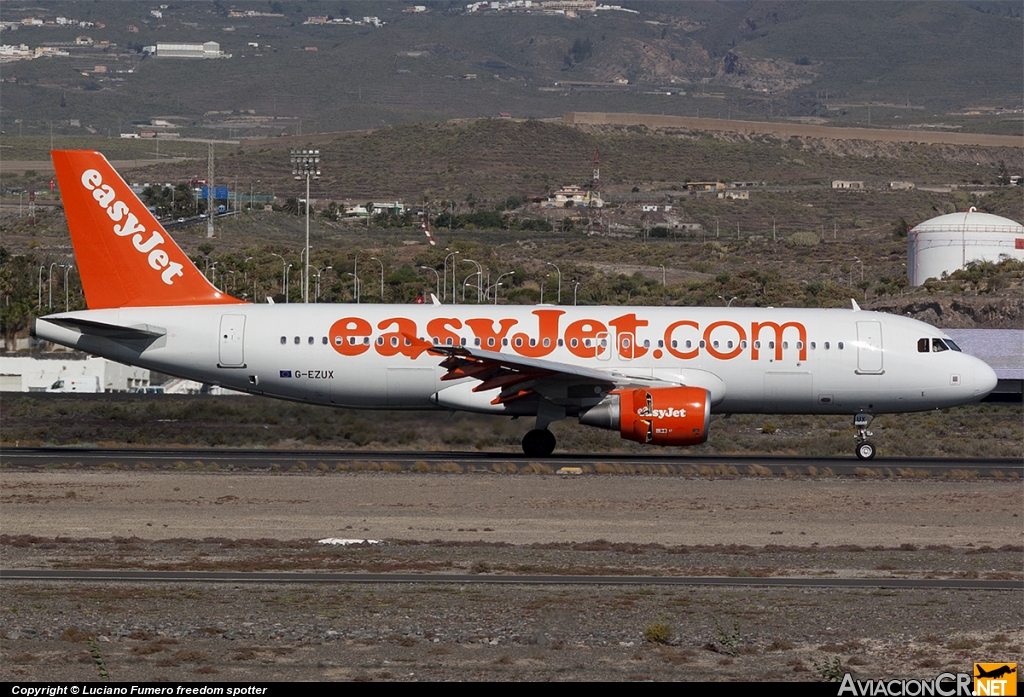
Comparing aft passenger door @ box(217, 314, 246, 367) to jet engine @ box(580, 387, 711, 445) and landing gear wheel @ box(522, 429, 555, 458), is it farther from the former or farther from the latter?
jet engine @ box(580, 387, 711, 445)

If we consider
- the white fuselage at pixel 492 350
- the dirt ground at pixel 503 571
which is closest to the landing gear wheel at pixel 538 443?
the white fuselage at pixel 492 350

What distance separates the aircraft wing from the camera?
30.5 m

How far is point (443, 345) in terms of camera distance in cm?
3161

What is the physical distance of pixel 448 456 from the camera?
33.1 metres

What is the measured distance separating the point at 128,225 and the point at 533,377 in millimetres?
9993

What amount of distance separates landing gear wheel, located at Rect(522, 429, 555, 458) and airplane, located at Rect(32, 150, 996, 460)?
4cm

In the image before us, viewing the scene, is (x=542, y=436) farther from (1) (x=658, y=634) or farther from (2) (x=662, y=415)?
(1) (x=658, y=634)

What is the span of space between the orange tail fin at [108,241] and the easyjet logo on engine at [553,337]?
14.6 ft

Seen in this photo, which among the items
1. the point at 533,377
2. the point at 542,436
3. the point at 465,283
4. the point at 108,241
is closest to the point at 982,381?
the point at 542,436

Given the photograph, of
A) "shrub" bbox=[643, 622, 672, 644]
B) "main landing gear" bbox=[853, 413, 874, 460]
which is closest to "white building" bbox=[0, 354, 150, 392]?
"main landing gear" bbox=[853, 413, 874, 460]

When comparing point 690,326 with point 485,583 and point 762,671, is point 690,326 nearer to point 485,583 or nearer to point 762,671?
point 485,583

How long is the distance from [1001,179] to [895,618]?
188 meters

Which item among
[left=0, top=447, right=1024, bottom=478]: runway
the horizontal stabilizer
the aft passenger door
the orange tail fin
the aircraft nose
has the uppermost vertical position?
the orange tail fin

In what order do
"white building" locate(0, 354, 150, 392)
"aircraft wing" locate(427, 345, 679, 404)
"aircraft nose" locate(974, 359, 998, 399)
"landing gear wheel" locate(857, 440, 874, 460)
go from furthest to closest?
"white building" locate(0, 354, 150, 392)
"aircraft nose" locate(974, 359, 998, 399)
"landing gear wheel" locate(857, 440, 874, 460)
"aircraft wing" locate(427, 345, 679, 404)
